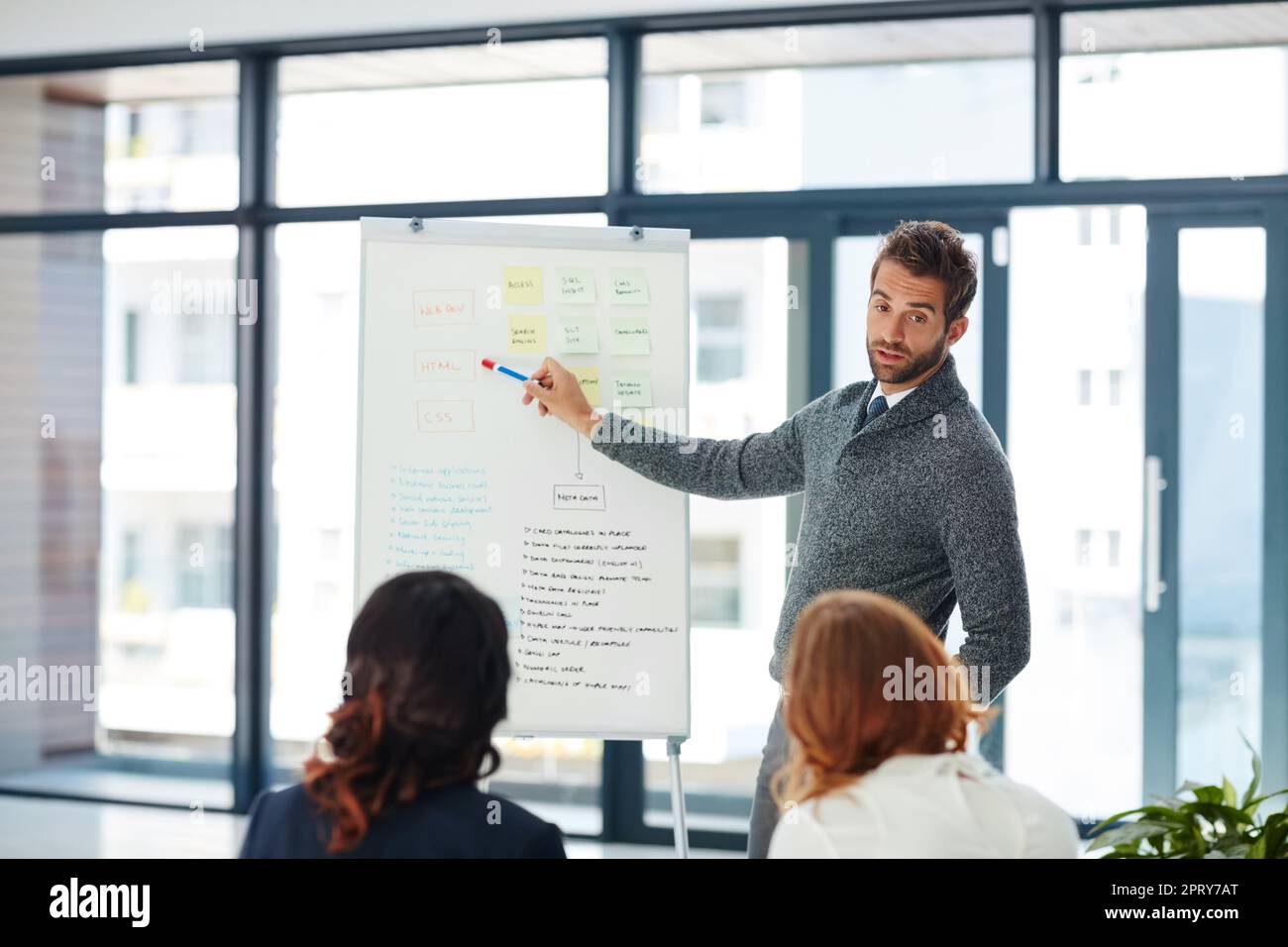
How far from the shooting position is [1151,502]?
362cm

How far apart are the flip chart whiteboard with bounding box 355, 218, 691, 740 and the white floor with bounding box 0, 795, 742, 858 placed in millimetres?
1401

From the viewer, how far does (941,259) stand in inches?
81.5

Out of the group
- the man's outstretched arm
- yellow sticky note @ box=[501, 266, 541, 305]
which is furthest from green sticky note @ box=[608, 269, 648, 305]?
the man's outstretched arm

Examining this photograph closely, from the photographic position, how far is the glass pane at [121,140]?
420 cm

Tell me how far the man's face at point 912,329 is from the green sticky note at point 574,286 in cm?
72

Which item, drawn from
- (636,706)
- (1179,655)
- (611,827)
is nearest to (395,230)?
(636,706)

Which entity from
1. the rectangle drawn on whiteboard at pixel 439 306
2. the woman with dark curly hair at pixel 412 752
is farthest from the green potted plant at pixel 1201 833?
the rectangle drawn on whiteboard at pixel 439 306

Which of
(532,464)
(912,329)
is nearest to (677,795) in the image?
(532,464)

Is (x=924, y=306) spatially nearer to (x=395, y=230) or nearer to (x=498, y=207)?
(x=395, y=230)

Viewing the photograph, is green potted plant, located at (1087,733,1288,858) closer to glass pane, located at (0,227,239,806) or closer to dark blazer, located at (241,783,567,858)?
dark blazer, located at (241,783,567,858)

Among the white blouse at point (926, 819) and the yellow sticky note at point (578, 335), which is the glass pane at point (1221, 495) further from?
the white blouse at point (926, 819)

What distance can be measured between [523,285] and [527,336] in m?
0.11

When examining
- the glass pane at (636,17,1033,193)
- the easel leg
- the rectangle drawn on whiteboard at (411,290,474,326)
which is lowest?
the easel leg

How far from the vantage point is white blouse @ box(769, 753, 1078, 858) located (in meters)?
1.26
